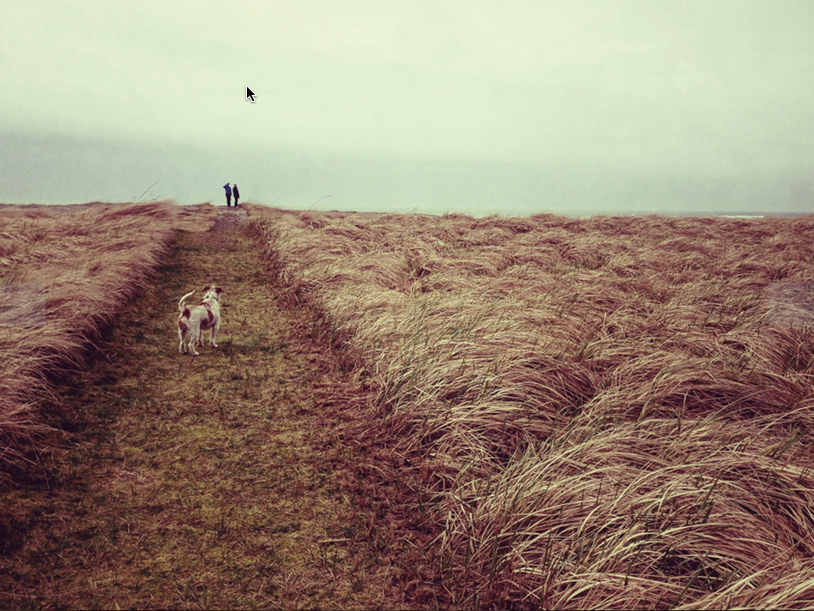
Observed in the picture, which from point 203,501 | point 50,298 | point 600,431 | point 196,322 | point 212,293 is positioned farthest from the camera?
point 212,293

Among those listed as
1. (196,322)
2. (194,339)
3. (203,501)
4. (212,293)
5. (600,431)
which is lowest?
(203,501)

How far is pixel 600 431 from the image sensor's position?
Answer: 2.60m

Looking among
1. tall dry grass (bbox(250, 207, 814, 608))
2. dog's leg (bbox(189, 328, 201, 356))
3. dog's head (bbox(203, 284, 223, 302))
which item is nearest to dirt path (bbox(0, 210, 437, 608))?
dog's leg (bbox(189, 328, 201, 356))

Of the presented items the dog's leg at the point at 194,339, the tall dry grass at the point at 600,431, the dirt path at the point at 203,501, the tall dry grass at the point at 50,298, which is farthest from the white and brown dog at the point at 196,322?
the tall dry grass at the point at 600,431

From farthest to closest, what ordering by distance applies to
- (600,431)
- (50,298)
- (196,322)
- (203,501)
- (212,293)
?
(212,293) < (50,298) < (196,322) < (600,431) < (203,501)

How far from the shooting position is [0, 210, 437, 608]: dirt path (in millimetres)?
1855

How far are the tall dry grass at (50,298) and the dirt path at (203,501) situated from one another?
0.22 meters

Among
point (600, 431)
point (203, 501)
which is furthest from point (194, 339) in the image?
point (600, 431)

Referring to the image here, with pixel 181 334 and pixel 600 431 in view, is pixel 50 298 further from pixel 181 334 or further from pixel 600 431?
pixel 600 431

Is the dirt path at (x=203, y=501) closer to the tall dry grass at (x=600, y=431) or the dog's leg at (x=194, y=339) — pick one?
the dog's leg at (x=194, y=339)

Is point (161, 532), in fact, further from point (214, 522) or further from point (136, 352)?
point (136, 352)

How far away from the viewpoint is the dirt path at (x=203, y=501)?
1855 mm

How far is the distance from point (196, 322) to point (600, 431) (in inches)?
142

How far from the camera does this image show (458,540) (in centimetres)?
208
